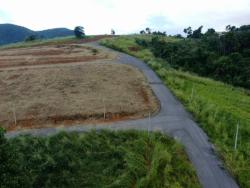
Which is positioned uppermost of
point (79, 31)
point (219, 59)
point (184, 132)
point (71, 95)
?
point (79, 31)

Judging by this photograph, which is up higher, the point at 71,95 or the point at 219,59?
the point at 219,59

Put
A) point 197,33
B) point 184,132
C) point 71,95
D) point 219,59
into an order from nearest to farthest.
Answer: point 184,132 → point 71,95 → point 219,59 → point 197,33

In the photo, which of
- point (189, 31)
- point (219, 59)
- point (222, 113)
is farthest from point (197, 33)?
point (222, 113)

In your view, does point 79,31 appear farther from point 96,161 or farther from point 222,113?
point 96,161

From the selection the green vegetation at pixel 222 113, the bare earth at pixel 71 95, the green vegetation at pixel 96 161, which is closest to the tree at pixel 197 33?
the bare earth at pixel 71 95

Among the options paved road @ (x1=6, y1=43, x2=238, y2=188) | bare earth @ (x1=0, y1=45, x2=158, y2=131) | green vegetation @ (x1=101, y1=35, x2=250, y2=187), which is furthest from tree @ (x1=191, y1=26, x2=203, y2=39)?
paved road @ (x1=6, y1=43, x2=238, y2=188)

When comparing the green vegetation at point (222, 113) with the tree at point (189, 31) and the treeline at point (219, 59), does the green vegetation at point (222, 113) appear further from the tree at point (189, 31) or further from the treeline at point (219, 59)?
the tree at point (189, 31)

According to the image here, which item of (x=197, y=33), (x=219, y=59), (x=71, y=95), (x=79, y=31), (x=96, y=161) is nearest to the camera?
(x=96, y=161)

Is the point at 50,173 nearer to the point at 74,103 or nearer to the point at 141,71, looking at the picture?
the point at 74,103

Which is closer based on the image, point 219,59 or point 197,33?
point 219,59
